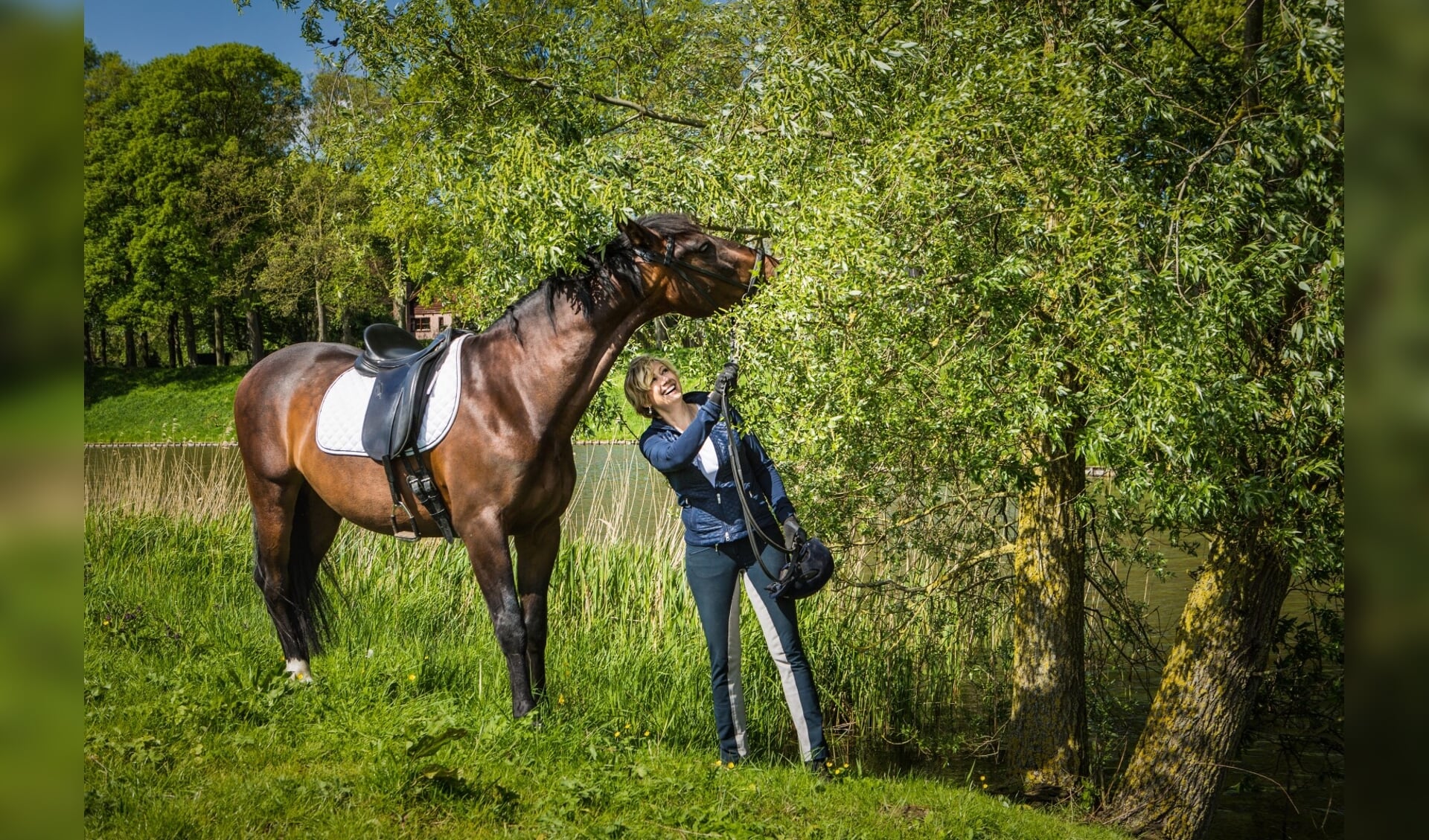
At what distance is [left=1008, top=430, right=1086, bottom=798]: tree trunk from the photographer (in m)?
6.34

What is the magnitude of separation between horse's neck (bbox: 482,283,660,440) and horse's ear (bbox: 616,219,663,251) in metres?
→ 0.26

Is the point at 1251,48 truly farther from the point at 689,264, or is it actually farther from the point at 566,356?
the point at 566,356

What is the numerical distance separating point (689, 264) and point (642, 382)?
2.21 feet

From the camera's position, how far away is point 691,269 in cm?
457

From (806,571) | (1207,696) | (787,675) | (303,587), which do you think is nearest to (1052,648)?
(1207,696)

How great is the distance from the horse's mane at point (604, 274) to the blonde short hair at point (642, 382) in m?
0.44

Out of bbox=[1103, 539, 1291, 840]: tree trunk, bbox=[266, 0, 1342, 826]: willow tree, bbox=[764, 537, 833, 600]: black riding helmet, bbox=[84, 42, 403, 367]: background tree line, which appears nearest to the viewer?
bbox=[266, 0, 1342, 826]: willow tree

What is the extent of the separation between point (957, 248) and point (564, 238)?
5.96 ft

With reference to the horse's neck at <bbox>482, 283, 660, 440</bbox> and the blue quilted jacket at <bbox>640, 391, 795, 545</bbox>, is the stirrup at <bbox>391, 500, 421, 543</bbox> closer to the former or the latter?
the horse's neck at <bbox>482, 283, 660, 440</bbox>

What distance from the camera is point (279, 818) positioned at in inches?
129

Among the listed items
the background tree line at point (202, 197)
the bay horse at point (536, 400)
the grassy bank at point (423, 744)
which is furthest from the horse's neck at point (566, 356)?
the background tree line at point (202, 197)

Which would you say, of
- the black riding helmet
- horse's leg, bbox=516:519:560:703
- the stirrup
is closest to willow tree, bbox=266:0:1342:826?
the black riding helmet

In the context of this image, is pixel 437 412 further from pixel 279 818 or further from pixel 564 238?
pixel 279 818

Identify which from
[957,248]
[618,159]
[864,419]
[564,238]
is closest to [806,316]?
[864,419]
